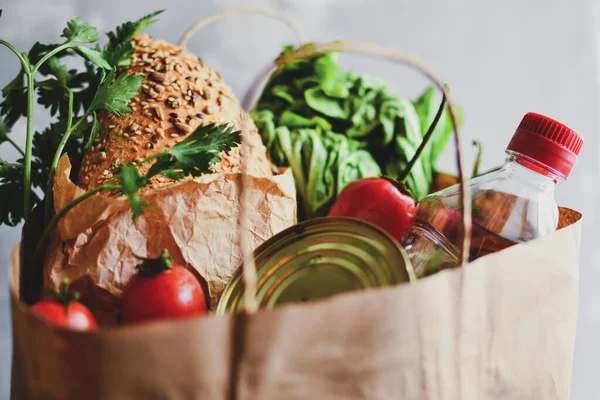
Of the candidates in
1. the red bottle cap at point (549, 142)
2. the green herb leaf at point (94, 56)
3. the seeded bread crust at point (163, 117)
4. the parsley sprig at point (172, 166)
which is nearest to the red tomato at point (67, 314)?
the parsley sprig at point (172, 166)

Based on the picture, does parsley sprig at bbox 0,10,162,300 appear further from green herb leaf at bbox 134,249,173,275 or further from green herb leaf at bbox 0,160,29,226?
green herb leaf at bbox 134,249,173,275

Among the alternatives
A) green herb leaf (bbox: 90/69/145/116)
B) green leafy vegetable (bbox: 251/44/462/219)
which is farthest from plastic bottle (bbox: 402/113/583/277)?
green herb leaf (bbox: 90/69/145/116)

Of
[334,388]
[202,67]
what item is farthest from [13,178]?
[334,388]

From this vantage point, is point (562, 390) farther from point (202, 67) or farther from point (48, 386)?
point (202, 67)

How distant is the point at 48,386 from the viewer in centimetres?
51

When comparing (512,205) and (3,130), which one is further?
(3,130)

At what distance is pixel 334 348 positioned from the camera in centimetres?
52

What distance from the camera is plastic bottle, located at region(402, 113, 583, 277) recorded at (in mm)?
670

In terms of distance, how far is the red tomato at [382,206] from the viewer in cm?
85

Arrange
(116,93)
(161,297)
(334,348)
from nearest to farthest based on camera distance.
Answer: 1. (334,348)
2. (161,297)
3. (116,93)

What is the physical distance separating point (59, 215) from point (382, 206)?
461mm

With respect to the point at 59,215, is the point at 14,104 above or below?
above

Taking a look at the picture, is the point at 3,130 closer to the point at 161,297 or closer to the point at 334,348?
the point at 161,297

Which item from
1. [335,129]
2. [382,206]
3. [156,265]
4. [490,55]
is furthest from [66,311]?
[490,55]
